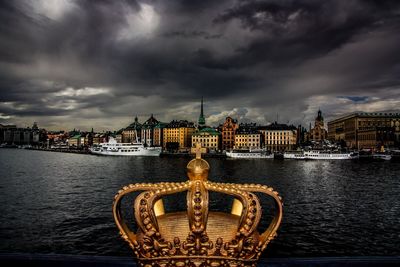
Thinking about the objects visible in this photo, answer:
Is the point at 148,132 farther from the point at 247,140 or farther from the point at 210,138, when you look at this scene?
the point at 247,140

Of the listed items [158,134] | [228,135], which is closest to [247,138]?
[228,135]

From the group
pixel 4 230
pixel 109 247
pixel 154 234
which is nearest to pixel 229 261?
pixel 154 234

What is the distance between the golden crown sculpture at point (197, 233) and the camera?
8.49ft

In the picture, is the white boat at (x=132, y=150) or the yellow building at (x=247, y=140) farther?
the yellow building at (x=247, y=140)

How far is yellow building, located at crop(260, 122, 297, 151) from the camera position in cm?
11581

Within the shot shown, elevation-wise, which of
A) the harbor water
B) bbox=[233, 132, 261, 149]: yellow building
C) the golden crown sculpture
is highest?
bbox=[233, 132, 261, 149]: yellow building

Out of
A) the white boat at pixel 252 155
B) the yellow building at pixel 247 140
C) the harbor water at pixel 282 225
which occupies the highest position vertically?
the yellow building at pixel 247 140

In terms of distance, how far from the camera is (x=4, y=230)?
1644 cm

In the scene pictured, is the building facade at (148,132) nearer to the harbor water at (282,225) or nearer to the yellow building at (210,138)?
the yellow building at (210,138)

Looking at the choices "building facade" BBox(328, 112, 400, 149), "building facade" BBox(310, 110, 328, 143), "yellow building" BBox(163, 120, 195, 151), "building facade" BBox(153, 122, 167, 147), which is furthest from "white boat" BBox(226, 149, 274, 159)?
"building facade" BBox(310, 110, 328, 143)

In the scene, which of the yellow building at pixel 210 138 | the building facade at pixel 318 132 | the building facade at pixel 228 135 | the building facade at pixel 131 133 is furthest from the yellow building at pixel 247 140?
the building facade at pixel 131 133

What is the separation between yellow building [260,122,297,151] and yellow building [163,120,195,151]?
29.7 meters

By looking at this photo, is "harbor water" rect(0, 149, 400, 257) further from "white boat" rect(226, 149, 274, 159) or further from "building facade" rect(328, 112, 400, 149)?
"building facade" rect(328, 112, 400, 149)

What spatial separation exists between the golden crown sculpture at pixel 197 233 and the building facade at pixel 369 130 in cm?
12039
